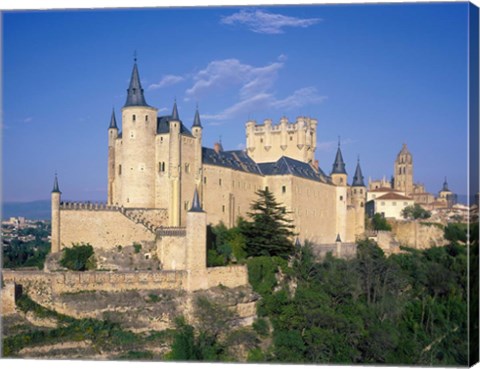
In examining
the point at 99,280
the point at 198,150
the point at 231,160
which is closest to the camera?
the point at 99,280

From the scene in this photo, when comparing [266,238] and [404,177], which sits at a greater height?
[404,177]

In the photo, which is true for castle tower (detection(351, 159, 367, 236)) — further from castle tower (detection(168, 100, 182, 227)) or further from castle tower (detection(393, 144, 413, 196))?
castle tower (detection(393, 144, 413, 196))

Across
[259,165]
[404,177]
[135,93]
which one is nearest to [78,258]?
[135,93]

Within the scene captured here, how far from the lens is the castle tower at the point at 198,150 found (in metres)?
28.5

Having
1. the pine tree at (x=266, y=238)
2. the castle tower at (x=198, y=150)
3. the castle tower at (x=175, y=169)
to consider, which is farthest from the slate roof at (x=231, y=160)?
the pine tree at (x=266, y=238)

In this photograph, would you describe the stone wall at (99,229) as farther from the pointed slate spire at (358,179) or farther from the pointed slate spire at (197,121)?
the pointed slate spire at (358,179)

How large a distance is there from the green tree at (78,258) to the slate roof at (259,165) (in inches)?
273

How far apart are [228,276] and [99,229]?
4.55m

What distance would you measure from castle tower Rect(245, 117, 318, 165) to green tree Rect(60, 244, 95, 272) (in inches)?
561

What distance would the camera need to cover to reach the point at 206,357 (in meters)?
20.0

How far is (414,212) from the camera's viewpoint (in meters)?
43.9

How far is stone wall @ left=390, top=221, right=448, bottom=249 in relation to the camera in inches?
1362

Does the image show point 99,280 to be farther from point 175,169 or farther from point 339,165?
point 339,165

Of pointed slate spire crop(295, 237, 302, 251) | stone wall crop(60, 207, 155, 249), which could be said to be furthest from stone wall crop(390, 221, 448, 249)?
stone wall crop(60, 207, 155, 249)
